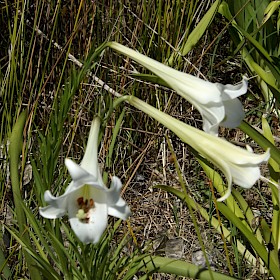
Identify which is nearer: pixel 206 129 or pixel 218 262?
pixel 206 129

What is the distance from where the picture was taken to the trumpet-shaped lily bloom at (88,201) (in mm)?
1024

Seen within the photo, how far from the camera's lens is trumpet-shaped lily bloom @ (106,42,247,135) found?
116 cm

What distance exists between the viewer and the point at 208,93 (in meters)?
1.16

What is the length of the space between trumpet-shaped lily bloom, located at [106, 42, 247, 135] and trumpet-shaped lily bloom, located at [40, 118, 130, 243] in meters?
0.17

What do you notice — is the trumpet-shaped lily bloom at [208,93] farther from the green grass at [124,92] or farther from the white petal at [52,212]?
the green grass at [124,92]

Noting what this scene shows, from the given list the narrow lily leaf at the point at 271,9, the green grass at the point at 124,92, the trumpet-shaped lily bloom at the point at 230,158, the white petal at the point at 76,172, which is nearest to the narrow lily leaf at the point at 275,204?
the green grass at the point at 124,92

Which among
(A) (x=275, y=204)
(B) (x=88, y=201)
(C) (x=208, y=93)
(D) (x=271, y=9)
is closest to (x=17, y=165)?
(B) (x=88, y=201)

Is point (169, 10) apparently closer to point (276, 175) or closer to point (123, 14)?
point (123, 14)

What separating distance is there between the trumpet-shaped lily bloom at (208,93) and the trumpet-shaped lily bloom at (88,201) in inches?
6.7

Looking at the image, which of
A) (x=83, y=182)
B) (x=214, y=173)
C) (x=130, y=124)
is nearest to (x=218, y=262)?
(x=214, y=173)

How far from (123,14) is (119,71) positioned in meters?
0.23

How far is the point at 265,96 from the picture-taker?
245cm

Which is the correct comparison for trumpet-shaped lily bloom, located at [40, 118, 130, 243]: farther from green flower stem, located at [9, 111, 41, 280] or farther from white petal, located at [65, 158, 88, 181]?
green flower stem, located at [9, 111, 41, 280]

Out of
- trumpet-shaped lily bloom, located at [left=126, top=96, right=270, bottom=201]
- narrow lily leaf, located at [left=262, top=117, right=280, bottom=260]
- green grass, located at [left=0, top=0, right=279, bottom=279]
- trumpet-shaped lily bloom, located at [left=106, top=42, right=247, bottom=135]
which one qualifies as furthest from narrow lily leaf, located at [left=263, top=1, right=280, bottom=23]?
trumpet-shaped lily bloom, located at [left=126, top=96, right=270, bottom=201]
